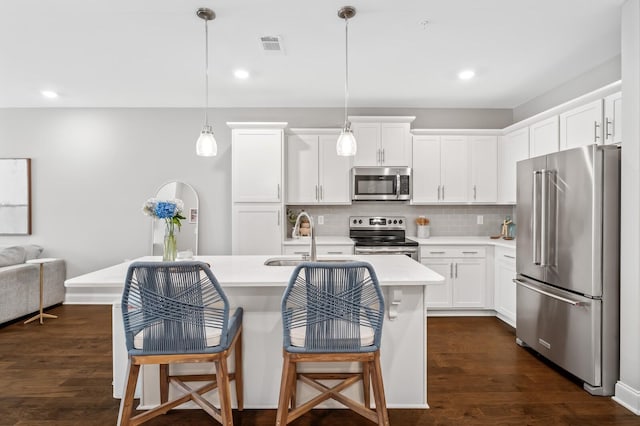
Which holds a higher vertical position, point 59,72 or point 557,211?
point 59,72

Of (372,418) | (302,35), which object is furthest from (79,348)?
(302,35)

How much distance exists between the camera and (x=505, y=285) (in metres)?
3.91

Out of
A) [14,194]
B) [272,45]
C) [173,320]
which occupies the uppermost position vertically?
[272,45]

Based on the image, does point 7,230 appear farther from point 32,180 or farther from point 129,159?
point 129,159

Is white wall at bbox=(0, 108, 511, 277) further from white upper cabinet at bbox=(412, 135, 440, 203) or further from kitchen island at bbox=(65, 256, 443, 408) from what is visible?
kitchen island at bbox=(65, 256, 443, 408)

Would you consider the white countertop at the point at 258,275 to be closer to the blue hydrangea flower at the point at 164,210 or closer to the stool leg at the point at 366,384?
the blue hydrangea flower at the point at 164,210

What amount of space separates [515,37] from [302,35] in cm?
167

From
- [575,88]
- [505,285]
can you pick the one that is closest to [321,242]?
[505,285]

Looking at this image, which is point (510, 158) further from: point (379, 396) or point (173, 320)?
point (173, 320)

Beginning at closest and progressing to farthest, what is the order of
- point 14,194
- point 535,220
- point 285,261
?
point 285,261
point 535,220
point 14,194

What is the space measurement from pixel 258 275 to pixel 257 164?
2358mm

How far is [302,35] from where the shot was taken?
285 cm

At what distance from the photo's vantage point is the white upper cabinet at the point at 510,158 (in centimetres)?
403

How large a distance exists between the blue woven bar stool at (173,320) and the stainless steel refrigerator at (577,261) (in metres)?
2.35
